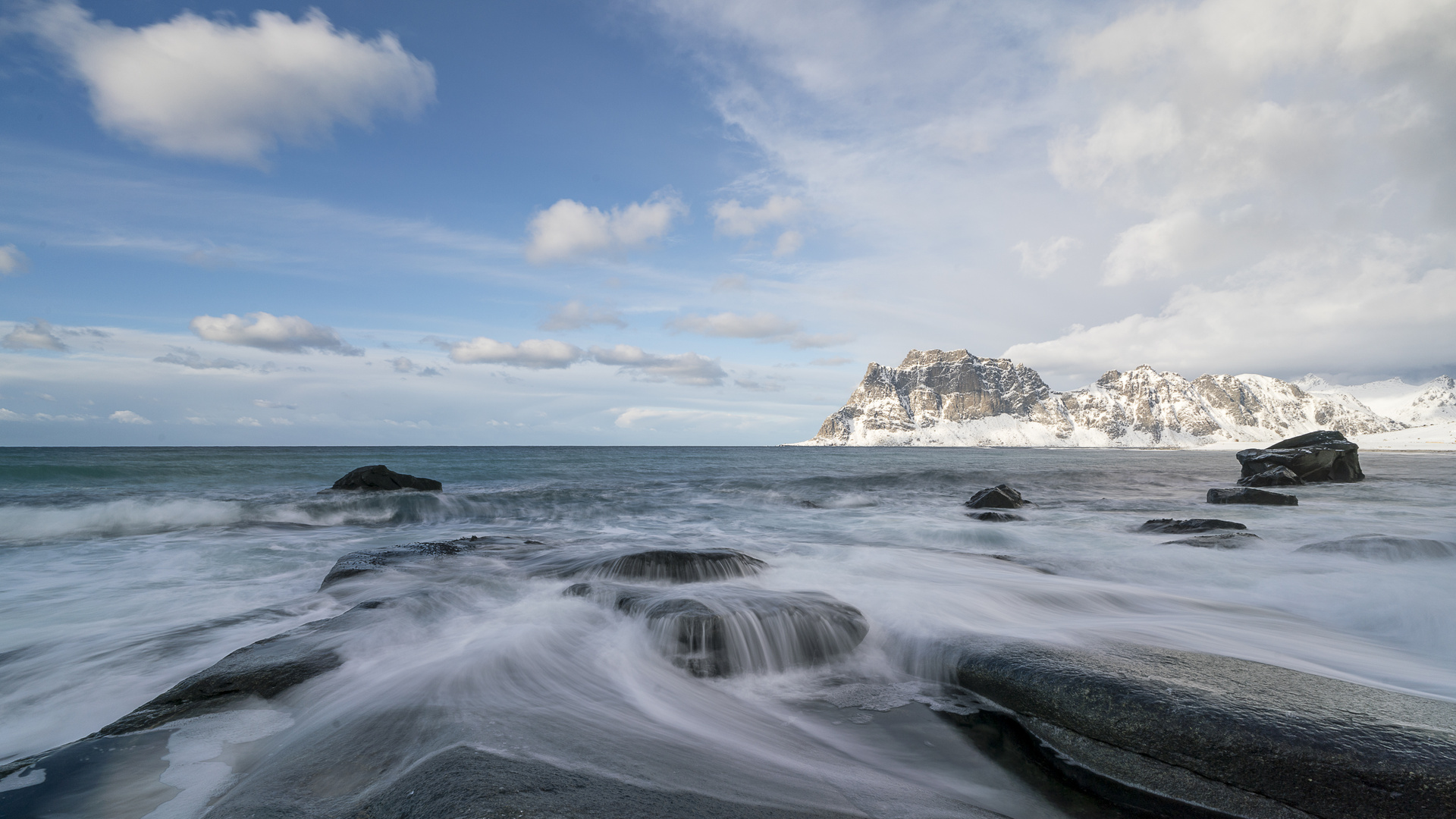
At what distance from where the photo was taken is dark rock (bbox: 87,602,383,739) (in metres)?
3.16

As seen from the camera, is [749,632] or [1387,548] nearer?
[749,632]

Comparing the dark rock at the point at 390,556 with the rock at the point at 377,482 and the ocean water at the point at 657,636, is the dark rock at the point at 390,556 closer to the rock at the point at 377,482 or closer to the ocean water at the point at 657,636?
the ocean water at the point at 657,636

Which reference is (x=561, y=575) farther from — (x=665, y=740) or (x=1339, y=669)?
(x=1339, y=669)

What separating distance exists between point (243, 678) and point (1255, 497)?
21.8 m

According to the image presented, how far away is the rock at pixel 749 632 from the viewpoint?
454 cm

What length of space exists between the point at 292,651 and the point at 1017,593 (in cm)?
689

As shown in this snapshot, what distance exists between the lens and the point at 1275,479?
20.2m

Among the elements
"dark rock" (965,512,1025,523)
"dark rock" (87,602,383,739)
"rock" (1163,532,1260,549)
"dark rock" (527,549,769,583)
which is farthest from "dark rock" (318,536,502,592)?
"rock" (1163,532,1260,549)

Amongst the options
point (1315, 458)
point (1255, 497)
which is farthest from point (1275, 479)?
point (1255, 497)

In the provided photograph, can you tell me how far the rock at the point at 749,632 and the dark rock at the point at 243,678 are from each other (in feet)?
7.99

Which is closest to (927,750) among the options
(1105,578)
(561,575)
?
(561,575)

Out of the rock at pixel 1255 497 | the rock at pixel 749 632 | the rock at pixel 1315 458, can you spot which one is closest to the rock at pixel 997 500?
the rock at pixel 1255 497

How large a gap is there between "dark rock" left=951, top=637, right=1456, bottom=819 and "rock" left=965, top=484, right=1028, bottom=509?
1359 cm

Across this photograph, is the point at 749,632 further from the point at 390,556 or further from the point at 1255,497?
the point at 1255,497
